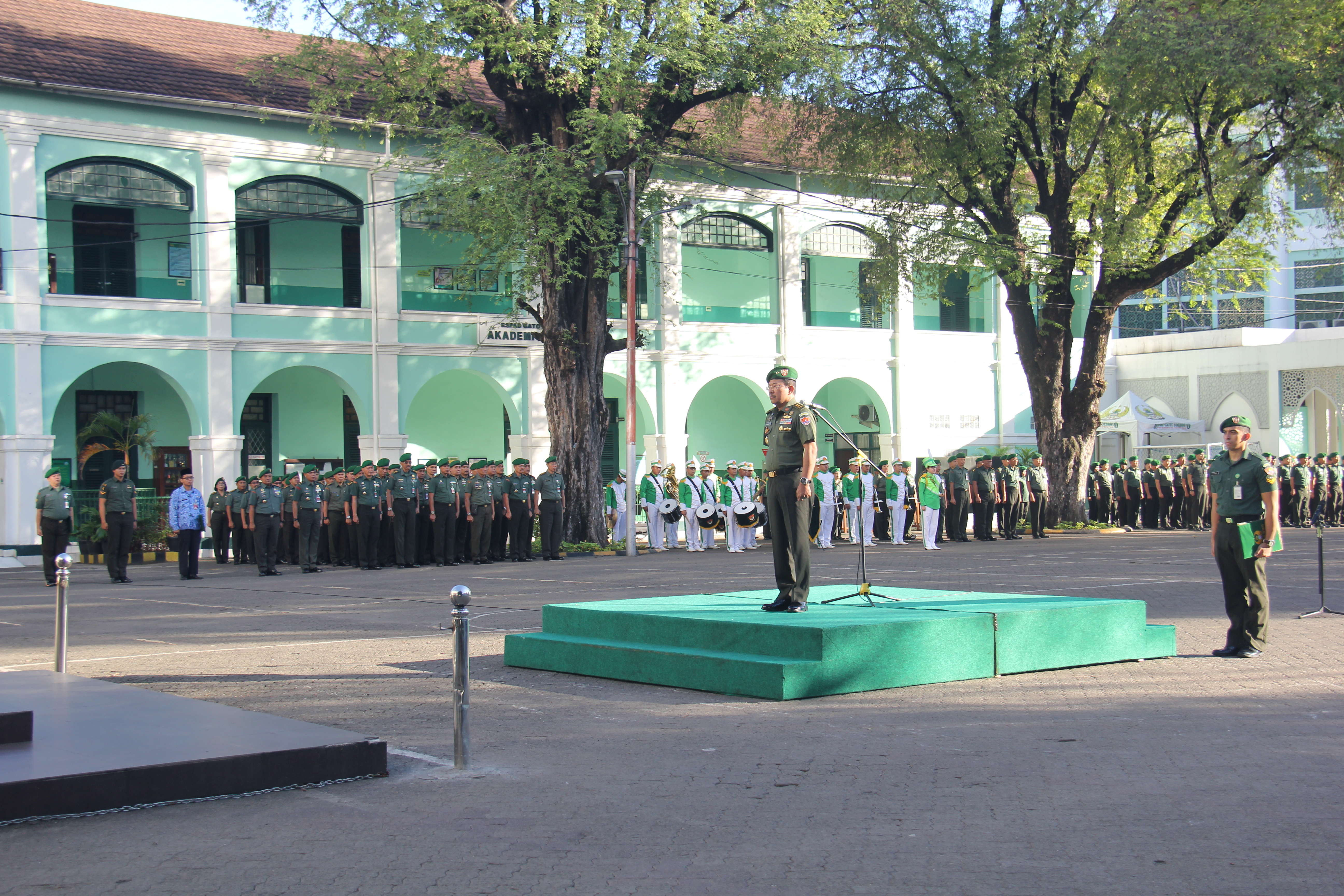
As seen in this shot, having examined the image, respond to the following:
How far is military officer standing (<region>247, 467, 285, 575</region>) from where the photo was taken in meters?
21.1

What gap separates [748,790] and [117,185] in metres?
25.8

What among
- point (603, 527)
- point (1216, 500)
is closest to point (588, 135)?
point (603, 527)

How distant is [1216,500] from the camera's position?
10.2 meters

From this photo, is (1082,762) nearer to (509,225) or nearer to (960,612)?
(960,612)

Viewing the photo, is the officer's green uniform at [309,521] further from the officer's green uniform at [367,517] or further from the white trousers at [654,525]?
the white trousers at [654,525]

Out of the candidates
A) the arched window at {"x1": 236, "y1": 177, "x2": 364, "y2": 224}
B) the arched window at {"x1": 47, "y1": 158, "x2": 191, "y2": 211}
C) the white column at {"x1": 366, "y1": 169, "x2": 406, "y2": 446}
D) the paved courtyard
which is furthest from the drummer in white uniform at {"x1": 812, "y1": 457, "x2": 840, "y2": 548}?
the arched window at {"x1": 47, "y1": 158, "x2": 191, "y2": 211}

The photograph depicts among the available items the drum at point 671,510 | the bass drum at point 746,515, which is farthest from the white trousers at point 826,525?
the drum at point 671,510

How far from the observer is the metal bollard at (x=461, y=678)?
244 inches

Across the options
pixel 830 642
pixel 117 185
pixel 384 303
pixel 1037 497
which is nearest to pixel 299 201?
pixel 384 303

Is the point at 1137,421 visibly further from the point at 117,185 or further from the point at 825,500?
the point at 117,185

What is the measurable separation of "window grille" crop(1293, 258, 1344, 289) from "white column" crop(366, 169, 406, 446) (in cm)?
5004

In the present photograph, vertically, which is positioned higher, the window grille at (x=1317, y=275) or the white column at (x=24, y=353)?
the window grille at (x=1317, y=275)

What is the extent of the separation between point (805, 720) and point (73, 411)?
2632 cm

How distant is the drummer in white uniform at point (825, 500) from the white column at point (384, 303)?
34.4 feet
